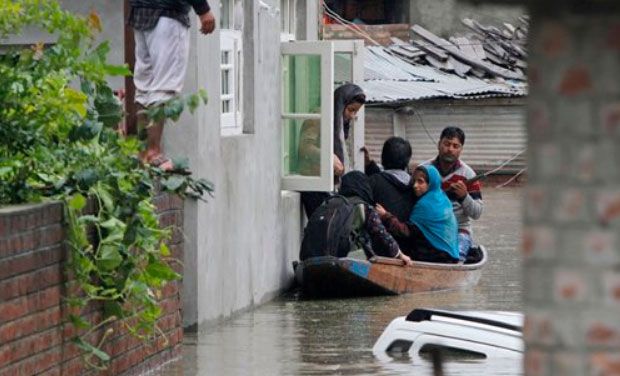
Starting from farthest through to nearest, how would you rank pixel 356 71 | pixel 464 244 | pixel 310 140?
pixel 356 71 → pixel 464 244 → pixel 310 140

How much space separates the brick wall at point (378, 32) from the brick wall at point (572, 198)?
3072cm

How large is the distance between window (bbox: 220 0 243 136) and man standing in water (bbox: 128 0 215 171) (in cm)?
234

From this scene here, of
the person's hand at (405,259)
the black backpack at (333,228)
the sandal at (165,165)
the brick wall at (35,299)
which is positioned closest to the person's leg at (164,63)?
the sandal at (165,165)

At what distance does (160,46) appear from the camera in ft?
36.1

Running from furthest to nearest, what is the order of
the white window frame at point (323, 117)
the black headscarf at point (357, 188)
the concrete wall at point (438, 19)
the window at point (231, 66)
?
the concrete wall at point (438, 19), the white window frame at point (323, 117), the black headscarf at point (357, 188), the window at point (231, 66)

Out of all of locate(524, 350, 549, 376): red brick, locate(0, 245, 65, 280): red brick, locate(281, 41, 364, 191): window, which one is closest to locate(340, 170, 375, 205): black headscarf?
locate(281, 41, 364, 191): window

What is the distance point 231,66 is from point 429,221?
2.50 meters

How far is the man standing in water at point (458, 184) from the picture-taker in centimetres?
1568

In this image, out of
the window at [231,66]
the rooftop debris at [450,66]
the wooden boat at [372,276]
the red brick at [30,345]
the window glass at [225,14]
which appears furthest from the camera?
the rooftop debris at [450,66]

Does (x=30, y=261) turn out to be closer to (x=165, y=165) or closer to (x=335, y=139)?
(x=165, y=165)

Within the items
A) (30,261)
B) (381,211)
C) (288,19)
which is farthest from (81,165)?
(288,19)

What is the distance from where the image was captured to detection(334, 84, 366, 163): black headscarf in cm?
1636

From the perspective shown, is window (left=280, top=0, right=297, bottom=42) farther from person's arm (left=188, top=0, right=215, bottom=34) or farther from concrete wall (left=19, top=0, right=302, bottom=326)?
person's arm (left=188, top=0, right=215, bottom=34)

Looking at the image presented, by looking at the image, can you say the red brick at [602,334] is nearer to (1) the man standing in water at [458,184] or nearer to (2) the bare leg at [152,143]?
(2) the bare leg at [152,143]
